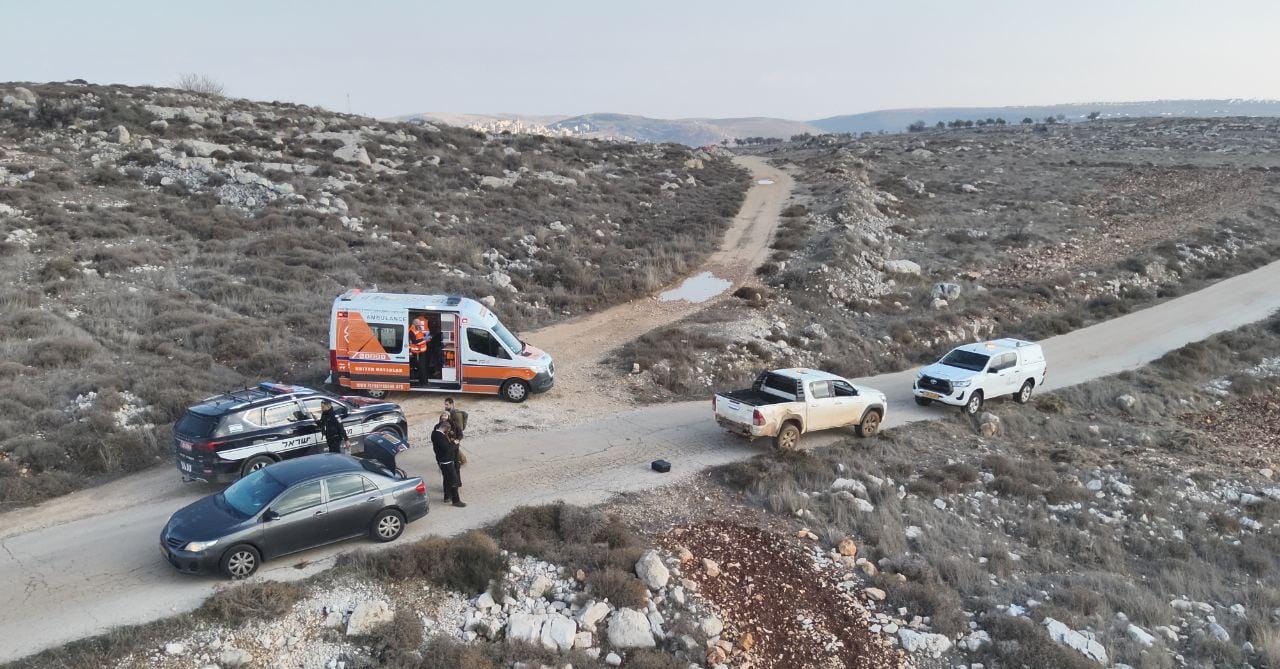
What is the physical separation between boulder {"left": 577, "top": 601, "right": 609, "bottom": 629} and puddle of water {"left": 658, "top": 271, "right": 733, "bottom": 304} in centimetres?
2016

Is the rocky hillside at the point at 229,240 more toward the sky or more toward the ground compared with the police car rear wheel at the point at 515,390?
more toward the sky

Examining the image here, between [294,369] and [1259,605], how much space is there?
2089 cm

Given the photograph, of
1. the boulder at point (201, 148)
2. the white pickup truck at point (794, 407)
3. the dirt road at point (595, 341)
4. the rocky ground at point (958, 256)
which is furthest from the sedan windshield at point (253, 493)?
the boulder at point (201, 148)

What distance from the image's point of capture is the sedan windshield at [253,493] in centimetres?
1053

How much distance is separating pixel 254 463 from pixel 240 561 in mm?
3278

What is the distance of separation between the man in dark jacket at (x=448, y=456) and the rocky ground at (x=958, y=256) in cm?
810

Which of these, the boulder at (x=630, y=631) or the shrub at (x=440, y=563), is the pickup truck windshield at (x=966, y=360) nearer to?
the boulder at (x=630, y=631)

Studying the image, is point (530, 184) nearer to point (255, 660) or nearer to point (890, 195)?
point (890, 195)

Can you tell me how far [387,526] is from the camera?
456 inches

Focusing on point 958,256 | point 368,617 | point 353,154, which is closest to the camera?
point 368,617

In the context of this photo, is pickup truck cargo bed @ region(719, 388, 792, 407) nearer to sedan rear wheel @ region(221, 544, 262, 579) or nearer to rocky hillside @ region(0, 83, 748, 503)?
sedan rear wheel @ region(221, 544, 262, 579)

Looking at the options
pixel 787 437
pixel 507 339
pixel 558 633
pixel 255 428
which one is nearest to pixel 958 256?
pixel 787 437

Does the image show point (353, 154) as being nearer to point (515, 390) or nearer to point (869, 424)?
point (515, 390)

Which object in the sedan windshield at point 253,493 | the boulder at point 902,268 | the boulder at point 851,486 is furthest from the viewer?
the boulder at point 902,268
